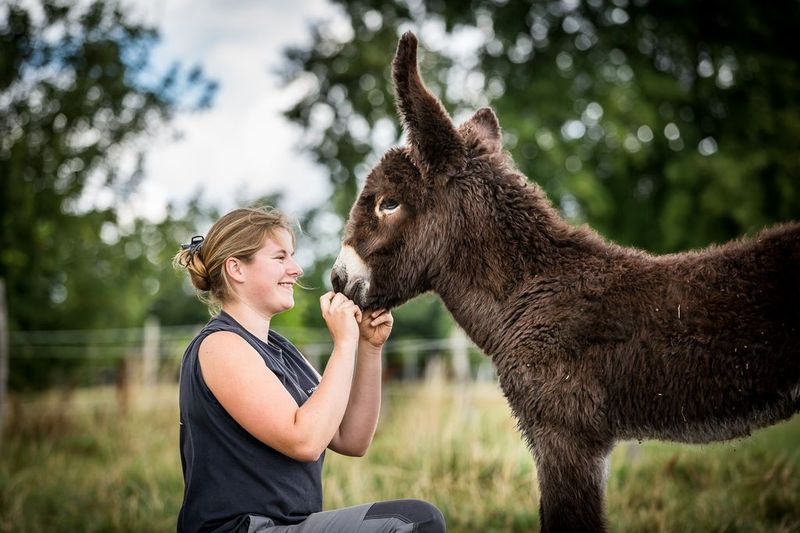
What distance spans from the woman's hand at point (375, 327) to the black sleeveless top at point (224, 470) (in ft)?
1.97

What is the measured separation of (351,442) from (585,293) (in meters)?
1.29

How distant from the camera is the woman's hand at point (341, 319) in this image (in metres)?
2.98

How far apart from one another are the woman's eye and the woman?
475mm

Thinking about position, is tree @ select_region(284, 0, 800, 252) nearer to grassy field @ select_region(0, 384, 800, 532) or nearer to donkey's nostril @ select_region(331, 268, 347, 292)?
grassy field @ select_region(0, 384, 800, 532)

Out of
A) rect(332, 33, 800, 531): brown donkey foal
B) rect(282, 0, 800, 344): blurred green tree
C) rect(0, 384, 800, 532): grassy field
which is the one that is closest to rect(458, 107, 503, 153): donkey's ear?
rect(332, 33, 800, 531): brown donkey foal

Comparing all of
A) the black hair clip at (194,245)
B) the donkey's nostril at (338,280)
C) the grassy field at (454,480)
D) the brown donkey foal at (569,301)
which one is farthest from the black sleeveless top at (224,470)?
the grassy field at (454,480)

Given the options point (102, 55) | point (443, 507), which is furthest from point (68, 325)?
point (443, 507)

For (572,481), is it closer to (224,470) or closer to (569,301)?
→ (569,301)

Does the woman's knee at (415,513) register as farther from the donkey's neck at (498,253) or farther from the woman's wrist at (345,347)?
the donkey's neck at (498,253)

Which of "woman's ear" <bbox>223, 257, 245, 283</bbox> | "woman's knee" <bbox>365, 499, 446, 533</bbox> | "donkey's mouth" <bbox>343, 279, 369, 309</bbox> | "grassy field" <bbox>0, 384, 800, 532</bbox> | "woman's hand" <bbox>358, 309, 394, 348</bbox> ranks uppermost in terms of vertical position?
"woman's ear" <bbox>223, 257, 245, 283</bbox>

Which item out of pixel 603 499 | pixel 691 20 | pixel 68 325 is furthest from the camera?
pixel 68 325

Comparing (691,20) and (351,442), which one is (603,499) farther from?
(691,20)

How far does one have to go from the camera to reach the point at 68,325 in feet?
55.9

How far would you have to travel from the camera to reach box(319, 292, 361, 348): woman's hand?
2.98 meters
